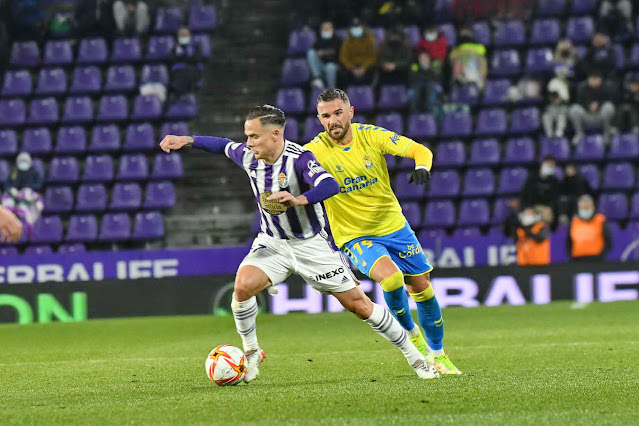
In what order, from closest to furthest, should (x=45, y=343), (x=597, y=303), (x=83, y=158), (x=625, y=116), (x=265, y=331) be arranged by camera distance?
(x=45, y=343)
(x=265, y=331)
(x=597, y=303)
(x=625, y=116)
(x=83, y=158)

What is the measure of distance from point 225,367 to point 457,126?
12.1m

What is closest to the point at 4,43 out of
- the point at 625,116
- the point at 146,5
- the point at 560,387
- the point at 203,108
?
the point at 146,5

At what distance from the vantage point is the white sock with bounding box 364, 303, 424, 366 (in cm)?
751

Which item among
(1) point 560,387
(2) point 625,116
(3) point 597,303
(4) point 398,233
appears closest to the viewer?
(1) point 560,387

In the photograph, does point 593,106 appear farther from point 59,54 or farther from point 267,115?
point 267,115

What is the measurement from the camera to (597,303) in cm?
1501

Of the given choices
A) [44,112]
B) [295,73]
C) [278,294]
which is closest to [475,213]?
[278,294]

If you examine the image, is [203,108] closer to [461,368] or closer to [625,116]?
[625,116]

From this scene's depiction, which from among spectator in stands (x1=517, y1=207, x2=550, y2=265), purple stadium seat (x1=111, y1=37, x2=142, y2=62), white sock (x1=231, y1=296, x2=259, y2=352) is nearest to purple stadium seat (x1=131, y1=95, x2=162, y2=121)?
purple stadium seat (x1=111, y1=37, x2=142, y2=62)

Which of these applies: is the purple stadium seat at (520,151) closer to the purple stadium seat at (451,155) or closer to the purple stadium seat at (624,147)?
the purple stadium seat at (451,155)

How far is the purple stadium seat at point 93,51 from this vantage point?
2095 centimetres

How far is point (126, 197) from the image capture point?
61.6 ft

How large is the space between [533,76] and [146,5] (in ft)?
25.0

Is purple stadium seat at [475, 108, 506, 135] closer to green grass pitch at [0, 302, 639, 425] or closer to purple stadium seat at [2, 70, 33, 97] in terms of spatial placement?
green grass pitch at [0, 302, 639, 425]
